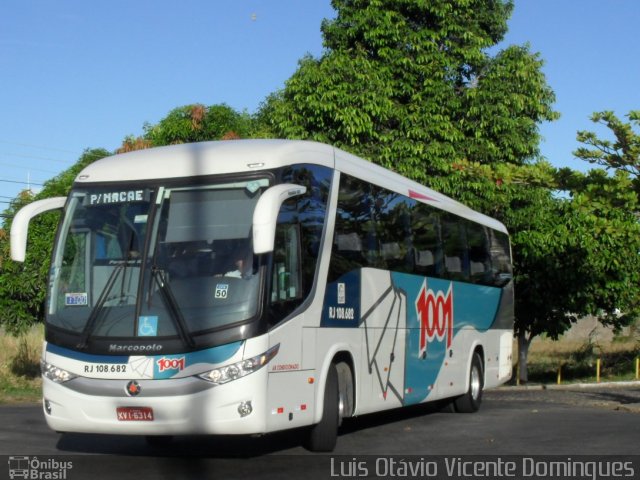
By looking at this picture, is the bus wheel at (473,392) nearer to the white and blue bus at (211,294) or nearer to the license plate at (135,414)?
the white and blue bus at (211,294)

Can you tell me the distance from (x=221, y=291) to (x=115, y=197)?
5.80 ft

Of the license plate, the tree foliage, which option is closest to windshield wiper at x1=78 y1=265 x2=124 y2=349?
the license plate

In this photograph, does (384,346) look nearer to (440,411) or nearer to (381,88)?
(440,411)

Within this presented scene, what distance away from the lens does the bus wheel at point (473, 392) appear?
17.6 metres

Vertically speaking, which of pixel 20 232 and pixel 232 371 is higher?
pixel 20 232

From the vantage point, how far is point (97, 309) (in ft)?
33.2

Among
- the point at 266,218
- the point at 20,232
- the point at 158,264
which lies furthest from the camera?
the point at 20,232

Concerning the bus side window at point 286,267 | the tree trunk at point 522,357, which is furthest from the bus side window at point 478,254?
the tree trunk at point 522,357

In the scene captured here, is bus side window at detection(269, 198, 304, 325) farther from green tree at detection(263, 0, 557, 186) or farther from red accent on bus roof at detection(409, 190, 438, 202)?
green tree at detection(263, 0, 557, 186)

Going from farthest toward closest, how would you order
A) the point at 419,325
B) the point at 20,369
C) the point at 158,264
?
the point at 20,369 < the point at 419,325 < the point at 158,264

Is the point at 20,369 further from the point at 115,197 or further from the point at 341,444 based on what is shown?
the point at 115,197

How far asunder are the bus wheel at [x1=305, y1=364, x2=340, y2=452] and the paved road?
145mm

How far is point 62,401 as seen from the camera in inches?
398

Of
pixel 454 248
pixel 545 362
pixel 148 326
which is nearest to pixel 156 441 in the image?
pixel 148 326
